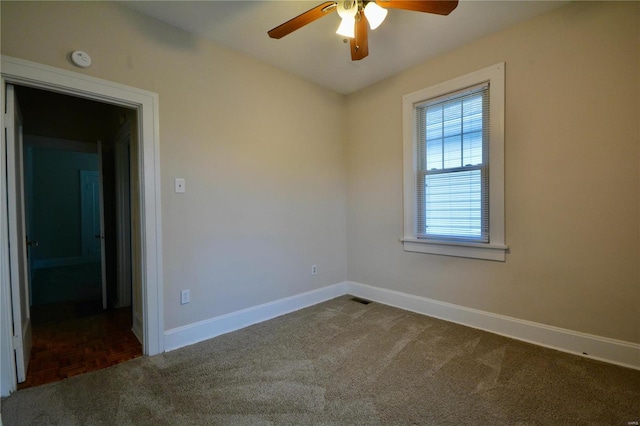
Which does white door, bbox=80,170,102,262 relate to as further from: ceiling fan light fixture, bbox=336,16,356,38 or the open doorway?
ceiling fan light fixture, bbox=336,16,356,38

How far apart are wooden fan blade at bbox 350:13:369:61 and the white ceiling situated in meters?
0.42

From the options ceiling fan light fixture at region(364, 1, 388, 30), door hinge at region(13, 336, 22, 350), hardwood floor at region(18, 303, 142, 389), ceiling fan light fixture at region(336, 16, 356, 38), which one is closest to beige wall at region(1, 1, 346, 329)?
hardwood floor at region(18, 303, 142, 389)

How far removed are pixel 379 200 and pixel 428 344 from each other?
1696 mm

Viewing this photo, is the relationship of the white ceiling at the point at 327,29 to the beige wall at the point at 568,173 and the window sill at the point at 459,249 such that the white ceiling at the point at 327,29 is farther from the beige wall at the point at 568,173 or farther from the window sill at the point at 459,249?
the window sill at the point at 459,249

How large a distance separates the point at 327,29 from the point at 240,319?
280 cm

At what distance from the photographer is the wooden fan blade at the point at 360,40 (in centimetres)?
195

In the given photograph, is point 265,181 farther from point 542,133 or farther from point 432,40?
point 542,133

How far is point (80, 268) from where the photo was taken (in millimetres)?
5934

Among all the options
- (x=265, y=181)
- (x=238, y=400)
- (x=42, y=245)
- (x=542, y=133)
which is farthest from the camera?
(x=42, y=245)

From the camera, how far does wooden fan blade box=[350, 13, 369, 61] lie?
6.40 ft

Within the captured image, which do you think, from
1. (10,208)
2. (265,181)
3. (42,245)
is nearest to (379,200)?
(265,181)

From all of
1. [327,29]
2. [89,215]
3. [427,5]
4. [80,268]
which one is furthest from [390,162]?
[89,215]

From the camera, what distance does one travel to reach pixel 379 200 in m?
3.52

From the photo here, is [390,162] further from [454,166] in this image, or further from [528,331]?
[528,331]
